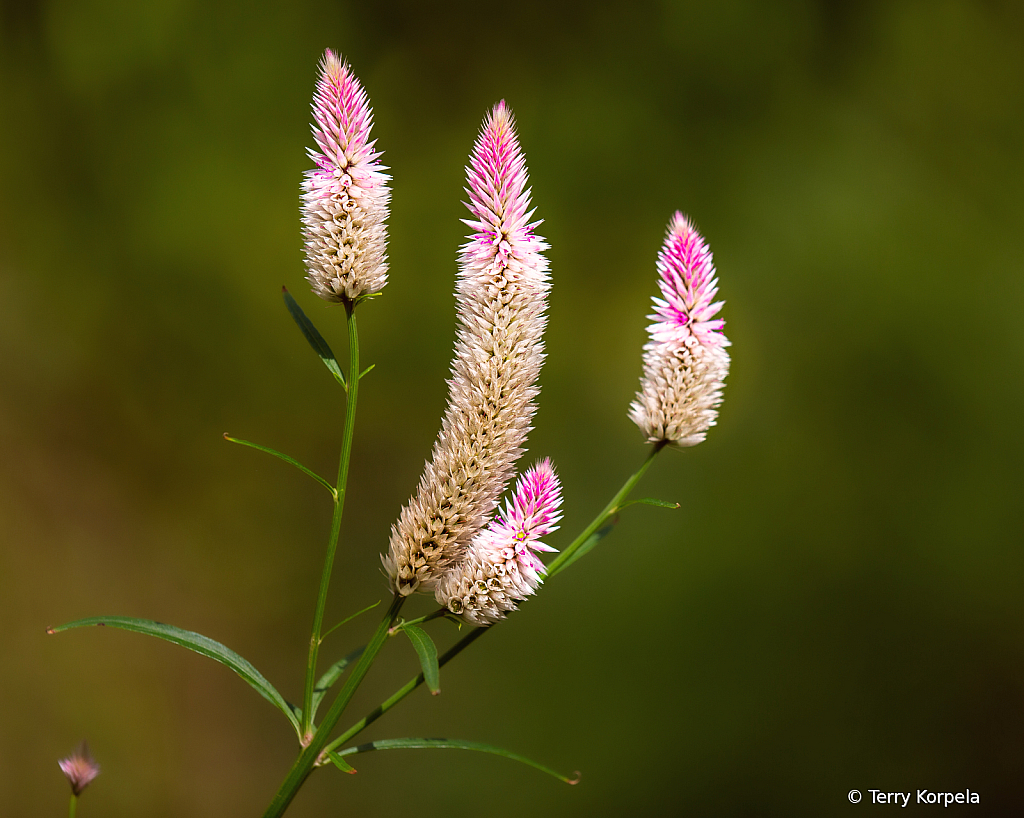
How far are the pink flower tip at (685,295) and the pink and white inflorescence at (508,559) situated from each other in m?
0.14

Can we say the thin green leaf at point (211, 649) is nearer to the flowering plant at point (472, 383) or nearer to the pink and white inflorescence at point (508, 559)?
the flowering plant at point (472, 383)

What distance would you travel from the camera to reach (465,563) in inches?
20.2

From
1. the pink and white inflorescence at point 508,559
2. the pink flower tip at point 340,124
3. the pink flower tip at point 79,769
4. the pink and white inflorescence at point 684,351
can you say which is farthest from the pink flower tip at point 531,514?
the pink flower tip at point 79,769

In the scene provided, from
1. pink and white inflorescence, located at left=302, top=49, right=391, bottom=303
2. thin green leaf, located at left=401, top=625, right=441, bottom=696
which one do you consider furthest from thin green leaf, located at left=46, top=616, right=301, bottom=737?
pink and white inflorescence, located at left=302, top=49, right=391, bottom=303

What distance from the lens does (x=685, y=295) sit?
22.4 inches

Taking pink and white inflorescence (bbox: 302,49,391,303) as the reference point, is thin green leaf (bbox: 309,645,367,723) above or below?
below

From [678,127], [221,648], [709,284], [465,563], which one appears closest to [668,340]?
[709,284]

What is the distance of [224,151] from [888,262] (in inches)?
52.6

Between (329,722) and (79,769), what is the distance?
21cm

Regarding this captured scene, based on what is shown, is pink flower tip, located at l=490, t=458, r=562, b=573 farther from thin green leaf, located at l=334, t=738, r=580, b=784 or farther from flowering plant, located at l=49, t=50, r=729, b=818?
thin green leaf, located at l=334, t=738, r=580, b=784

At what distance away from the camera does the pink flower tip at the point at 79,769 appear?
0.60 meters

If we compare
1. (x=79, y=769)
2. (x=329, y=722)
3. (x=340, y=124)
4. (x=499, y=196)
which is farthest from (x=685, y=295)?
(x=79, y=769)

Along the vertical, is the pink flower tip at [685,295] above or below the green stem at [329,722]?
above

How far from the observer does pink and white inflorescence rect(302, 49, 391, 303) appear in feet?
1.73
